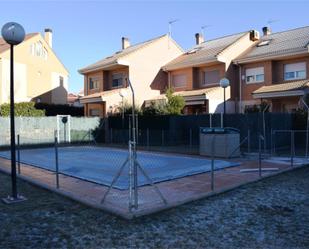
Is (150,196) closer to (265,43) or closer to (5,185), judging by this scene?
(5,185)

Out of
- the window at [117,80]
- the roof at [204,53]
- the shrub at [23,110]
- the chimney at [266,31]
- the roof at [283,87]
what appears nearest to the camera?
the roof at [283,87]

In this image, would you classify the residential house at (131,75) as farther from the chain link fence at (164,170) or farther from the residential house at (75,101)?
the chain link fence at (164,170)

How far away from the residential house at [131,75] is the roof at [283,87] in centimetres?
950

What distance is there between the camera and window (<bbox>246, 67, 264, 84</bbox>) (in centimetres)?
2667

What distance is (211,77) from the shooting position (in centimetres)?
2916

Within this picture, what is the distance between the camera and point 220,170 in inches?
468

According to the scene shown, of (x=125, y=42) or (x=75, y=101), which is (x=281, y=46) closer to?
(x=125, y=42)

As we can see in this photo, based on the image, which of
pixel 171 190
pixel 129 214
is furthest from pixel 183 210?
pixel 171 190

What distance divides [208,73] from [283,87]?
6865mm

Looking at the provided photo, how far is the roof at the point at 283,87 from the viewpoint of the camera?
22.9 meters

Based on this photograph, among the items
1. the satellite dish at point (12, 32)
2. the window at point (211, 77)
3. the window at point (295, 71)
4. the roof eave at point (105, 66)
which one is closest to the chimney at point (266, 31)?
the window at point (211, 77)

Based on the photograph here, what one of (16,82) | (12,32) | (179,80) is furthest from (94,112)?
(12,32)

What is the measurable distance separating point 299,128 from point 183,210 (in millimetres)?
15313

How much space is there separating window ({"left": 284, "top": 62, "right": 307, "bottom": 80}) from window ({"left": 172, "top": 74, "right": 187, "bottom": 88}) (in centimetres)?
812
